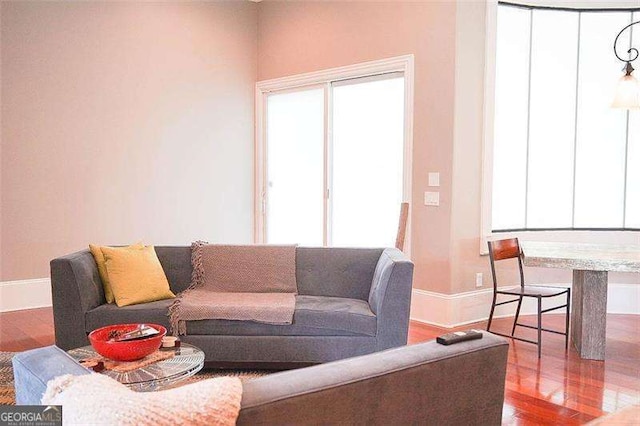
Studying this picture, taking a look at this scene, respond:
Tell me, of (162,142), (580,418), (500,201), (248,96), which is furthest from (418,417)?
(248,96)

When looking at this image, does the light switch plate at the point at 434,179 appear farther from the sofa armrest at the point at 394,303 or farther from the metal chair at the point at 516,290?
the sofa armrest at the point at 394,303

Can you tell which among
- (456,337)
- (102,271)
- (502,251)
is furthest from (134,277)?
(502,251)

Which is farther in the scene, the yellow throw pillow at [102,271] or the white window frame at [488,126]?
the white window frame at [488,126]

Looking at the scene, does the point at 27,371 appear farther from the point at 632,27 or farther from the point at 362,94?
the point at 632,27

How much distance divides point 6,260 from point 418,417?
4681mm

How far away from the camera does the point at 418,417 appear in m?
1.71

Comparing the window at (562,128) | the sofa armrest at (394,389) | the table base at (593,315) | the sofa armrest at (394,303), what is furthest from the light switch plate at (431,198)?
the sofa armrest at (394,389)

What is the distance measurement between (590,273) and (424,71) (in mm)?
2099

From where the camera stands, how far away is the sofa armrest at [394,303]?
3564 mm

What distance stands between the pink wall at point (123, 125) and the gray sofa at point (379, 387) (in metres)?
4.05

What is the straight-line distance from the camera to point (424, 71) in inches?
204

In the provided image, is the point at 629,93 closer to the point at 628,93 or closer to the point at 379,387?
the point at 628,93

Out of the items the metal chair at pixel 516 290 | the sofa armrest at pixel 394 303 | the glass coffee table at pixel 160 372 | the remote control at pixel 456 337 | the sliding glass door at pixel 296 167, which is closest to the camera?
the remote control at pixel 456 337

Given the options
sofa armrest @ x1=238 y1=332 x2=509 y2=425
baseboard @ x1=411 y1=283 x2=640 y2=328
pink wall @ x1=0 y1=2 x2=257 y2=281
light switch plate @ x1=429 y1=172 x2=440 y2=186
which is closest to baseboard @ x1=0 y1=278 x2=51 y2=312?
pink wall @ x1=0 y1=2 x2=257 y2=281
